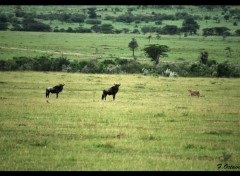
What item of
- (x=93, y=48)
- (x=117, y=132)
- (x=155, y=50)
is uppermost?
(x=117, y=132)

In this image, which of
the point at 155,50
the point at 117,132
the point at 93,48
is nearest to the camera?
the point at 117,132

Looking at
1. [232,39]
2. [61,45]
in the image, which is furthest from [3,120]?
[232,39]

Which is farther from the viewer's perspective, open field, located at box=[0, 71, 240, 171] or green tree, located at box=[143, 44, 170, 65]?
green tree, located at box=[143, 44, 170, 65]

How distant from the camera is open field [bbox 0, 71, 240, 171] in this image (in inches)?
504

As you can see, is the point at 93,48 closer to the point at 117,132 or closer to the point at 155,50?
the point at 155,50

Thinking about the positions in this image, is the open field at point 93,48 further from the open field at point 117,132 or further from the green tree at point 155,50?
the open field at point 117,132

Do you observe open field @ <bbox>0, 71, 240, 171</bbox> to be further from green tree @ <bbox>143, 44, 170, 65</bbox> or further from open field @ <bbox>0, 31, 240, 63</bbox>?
open field @ <bbox>0, 31, 240, 63</bbox>

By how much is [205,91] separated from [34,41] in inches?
2636

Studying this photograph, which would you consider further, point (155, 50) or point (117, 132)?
point (155, 50)

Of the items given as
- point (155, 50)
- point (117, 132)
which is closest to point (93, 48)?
point (155, 50)

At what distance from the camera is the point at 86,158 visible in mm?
13062

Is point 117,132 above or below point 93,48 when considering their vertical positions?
above

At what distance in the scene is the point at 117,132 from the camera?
16.8m

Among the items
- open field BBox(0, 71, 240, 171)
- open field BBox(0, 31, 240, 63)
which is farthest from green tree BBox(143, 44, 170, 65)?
open field BBox(0, 71, 240, 171)
